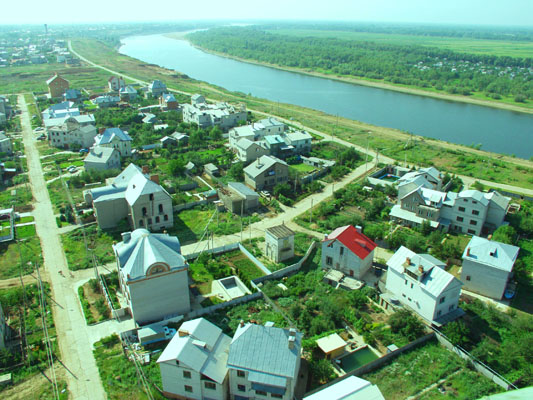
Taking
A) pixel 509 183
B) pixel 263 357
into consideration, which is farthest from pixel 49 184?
pixel 509 183

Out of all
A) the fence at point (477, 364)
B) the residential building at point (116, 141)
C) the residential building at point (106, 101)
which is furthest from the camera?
the residential building at point (106, 101)

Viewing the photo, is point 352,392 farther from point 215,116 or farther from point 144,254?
point 215,116

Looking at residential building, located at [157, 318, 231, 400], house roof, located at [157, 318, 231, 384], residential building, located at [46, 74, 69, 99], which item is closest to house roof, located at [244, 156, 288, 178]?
house roof, located at [157, 318, 231, 384]

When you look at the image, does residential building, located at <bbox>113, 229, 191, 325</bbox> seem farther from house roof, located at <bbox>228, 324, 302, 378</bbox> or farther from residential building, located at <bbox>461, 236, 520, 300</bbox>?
residential building, located at <bbox>461, 236, 520, 300</bbox>

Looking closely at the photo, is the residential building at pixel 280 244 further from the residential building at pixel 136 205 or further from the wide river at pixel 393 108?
the wide river at pixel 393 108

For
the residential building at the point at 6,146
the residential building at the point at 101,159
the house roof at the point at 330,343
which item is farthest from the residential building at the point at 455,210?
the residential building at the point at 6,146

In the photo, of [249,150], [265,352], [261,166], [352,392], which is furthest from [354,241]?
[249,150]
